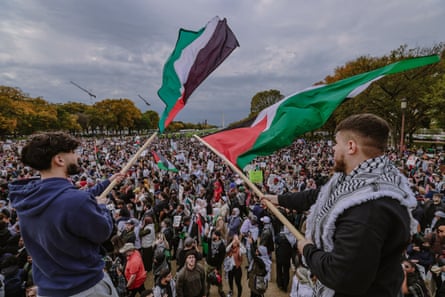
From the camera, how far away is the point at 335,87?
3018 mm

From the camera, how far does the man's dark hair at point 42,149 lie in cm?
172

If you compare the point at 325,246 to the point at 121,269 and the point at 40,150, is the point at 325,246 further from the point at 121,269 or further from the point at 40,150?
the point at 121,269

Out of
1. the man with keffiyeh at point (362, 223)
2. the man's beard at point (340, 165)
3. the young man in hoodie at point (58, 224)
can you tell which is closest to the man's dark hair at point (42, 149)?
the young man in hoodie at point (58, 224)

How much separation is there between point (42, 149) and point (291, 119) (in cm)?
264

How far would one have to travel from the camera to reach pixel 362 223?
1.30 meters

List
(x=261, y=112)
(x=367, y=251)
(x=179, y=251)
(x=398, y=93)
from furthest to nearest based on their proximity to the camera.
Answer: (x=398, y=93) → (x=179, y=251) → (x=261, y=112) → (x=367, y=251)

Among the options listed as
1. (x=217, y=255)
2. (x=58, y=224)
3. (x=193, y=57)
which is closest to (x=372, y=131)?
(x=58, y=224)

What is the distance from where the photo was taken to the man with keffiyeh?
4.19 feet

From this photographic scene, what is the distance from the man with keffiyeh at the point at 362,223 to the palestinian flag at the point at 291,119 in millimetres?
1249

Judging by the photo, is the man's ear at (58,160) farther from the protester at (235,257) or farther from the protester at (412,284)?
the protester at (412,284)

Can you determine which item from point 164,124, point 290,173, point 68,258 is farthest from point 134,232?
point 290,173

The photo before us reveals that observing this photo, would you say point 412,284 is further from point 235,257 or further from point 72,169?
point 72,169

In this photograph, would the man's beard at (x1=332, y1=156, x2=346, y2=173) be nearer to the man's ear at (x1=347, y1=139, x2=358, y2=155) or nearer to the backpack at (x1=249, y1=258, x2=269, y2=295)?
the man's ear at (x1=347, y1=139, x2=358, y2=155)

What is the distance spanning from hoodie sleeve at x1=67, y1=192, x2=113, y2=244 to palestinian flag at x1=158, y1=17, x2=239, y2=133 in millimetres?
2798
